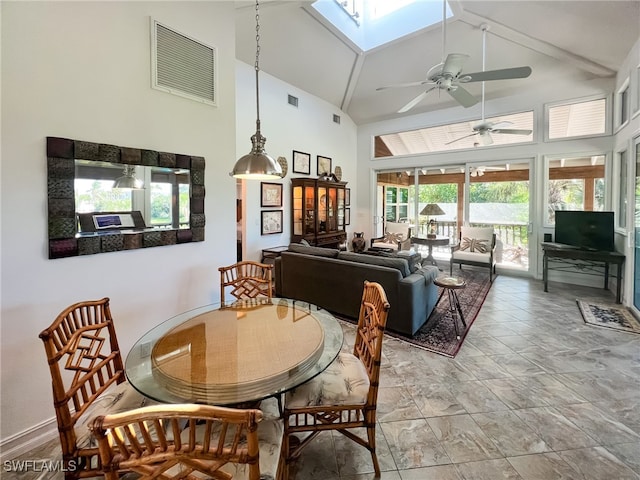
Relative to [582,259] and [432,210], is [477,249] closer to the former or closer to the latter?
[432,210]

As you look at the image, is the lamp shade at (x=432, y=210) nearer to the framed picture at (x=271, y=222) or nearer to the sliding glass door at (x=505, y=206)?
the sliding glass door at (x=505, y=206)

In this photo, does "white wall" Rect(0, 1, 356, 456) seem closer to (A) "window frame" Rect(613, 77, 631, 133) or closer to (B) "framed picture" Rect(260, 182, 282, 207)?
(B) "framed picture" Rect(260, 182, 282, 207)

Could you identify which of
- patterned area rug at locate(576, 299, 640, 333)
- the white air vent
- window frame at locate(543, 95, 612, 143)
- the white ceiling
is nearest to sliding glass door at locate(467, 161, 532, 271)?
window frame at locate(543, 95, 612, 143)

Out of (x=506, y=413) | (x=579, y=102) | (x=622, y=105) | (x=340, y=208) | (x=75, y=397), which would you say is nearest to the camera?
(x=75, y=397)

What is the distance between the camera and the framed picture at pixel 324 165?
21.8 ft

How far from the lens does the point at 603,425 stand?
194 cm

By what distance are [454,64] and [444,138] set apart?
402cm

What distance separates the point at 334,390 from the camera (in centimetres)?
160

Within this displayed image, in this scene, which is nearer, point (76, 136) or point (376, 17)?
point (76, 136)

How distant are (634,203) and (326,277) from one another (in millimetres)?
4070

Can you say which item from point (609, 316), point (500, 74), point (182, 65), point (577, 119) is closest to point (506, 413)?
point (609, 316)

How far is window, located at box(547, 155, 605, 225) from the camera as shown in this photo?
16.7 feet

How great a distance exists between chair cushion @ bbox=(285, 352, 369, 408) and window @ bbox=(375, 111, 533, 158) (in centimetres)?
525

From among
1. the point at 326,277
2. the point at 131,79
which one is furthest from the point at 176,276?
the point at 326,277
